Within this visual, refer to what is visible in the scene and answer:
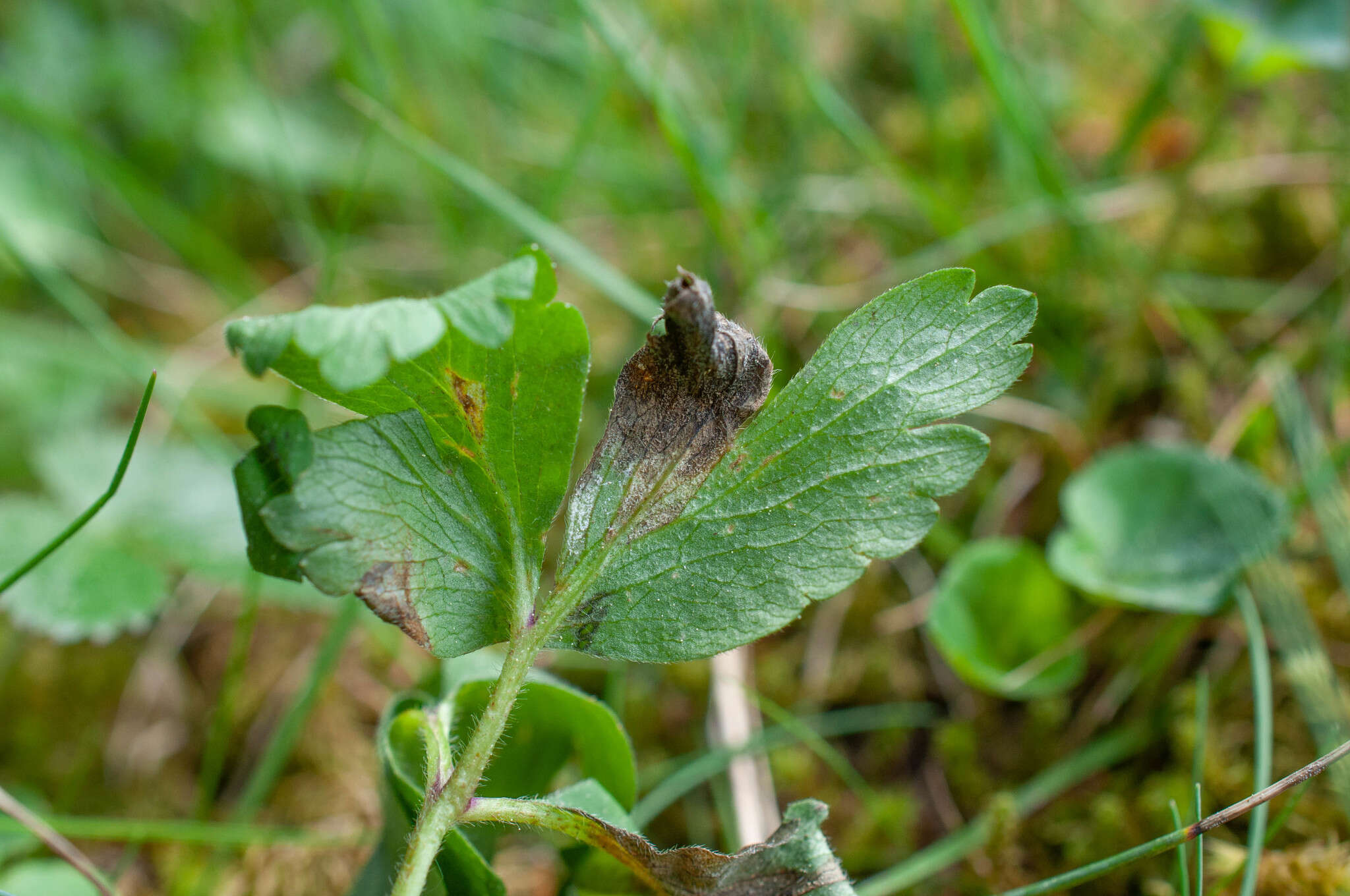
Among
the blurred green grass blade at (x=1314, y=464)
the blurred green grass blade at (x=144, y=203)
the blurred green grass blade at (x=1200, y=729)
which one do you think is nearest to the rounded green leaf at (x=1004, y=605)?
the blurred green grass blade at (x=1200, y=729)

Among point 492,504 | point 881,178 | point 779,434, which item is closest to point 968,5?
point 881,178

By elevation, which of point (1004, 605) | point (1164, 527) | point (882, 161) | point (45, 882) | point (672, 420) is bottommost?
point (45, 882)

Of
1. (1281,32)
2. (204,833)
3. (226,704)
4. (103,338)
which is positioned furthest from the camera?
(1281,32)

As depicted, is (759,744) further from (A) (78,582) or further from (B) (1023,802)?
(A) (78,582)

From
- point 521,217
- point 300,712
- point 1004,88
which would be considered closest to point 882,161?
point 1004,88

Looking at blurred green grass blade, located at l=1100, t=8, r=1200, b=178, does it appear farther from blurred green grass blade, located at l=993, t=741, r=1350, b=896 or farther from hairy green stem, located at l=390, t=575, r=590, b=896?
hairy green stem, located at l=390, t=575, r=590, b=896

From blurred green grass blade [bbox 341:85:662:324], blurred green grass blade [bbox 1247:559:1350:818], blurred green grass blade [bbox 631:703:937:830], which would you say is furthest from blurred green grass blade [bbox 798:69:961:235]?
blurred green grass blade [bbox 631:703:937:830]

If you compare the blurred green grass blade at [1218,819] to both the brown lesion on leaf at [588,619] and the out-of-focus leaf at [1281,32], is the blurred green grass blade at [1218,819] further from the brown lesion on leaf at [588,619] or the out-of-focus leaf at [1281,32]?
the out-of-focus leaf at [1281,32]
